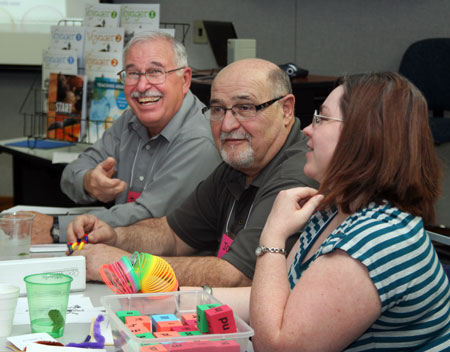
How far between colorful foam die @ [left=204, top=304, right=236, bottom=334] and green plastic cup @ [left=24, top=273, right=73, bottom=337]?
1.23 ft

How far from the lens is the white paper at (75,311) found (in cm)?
140

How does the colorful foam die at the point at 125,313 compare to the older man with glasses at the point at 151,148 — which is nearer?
the colorful foam die at the point at 125,313

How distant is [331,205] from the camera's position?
4.68 ft

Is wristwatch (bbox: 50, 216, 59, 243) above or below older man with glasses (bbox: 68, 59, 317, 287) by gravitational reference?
below

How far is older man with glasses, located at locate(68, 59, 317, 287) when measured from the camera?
1812 millimetres

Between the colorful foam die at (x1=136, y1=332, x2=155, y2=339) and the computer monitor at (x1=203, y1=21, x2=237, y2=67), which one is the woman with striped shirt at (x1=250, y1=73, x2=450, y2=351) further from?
the computer monitor at (x1=203, y1=21, x2=237, y2=67)

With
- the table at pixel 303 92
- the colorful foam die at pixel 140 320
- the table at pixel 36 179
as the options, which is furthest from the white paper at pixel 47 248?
the table at pixel 303 92

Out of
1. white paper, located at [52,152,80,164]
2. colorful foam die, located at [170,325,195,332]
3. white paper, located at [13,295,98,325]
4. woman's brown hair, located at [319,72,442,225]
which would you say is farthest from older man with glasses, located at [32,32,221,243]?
colorful foam die, located at [170,325,195,332]

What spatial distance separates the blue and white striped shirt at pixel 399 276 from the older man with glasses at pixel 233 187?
55 cm

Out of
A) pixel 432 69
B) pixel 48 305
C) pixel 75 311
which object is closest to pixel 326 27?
pixel 432 69

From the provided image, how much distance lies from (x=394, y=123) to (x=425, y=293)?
1.10ft

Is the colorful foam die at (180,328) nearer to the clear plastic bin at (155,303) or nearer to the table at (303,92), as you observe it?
the clear plastic bin at (155,303)

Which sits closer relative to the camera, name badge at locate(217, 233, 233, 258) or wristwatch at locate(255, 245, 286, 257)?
wristwatch at locate(255, 245, 286, 257)

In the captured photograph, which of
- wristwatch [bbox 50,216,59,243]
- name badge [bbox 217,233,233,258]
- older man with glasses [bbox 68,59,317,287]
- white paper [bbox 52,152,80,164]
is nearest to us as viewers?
older man with glasses [bbox 68,59,317,287]
